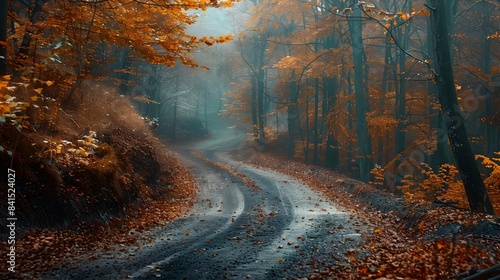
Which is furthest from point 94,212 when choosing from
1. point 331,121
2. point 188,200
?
point 331,121

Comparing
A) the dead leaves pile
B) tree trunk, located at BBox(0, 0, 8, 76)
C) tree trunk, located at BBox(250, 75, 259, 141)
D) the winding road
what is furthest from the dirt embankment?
tree trunk, located at BBox(250, 75, 259, 141)

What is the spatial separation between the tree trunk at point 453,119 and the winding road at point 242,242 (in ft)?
9.86

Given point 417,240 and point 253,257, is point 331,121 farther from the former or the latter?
point 253,257

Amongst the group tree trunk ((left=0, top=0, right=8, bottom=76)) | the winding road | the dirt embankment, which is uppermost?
tree trunk ((left=0, top=0, right=8, bottom=76))

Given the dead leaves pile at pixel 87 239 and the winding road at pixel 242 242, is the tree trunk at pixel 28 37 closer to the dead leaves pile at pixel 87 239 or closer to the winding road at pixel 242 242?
the dead leaves pile at pixel 87 239

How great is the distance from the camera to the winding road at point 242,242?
6.66 m

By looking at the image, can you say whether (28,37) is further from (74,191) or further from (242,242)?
(242,242)

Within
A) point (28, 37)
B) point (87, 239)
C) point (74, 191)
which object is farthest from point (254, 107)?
point (87, 239)

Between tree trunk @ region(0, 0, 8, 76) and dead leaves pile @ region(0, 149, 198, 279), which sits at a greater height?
tree trunk @ region(0, 0, 8, 76)

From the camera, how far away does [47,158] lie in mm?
9227

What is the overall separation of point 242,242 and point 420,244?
3813 mm

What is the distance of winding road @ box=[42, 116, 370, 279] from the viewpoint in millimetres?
6660

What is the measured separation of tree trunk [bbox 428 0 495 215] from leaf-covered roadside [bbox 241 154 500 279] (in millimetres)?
741

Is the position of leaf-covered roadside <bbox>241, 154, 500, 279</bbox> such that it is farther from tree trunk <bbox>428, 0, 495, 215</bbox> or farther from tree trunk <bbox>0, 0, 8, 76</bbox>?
tree trunk <bbox>0, 0, 8, 76</bbox>
